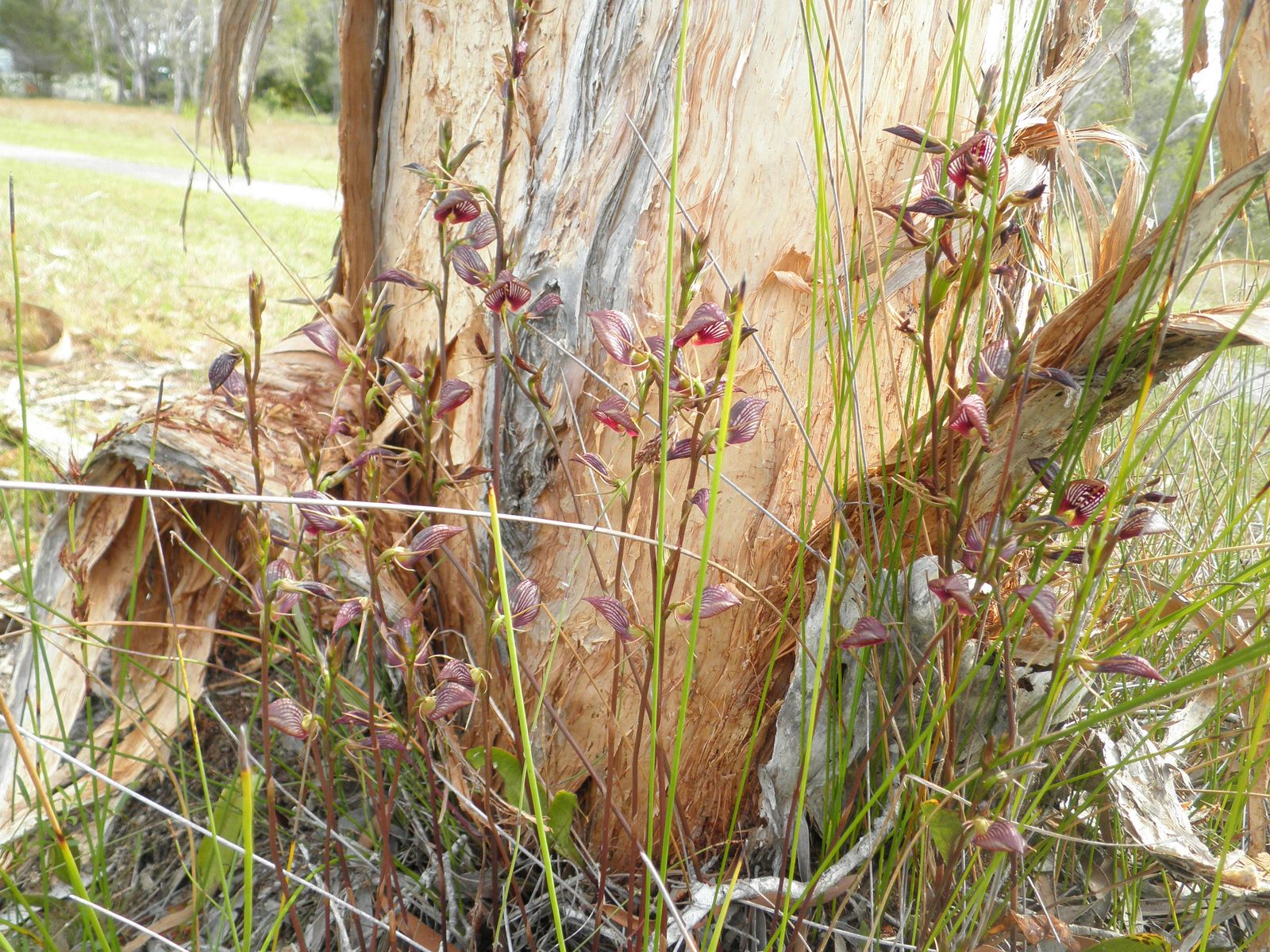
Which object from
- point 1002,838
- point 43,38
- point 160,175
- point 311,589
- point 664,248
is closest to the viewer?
point 1002,838

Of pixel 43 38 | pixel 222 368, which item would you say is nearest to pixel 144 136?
pixel 43 38

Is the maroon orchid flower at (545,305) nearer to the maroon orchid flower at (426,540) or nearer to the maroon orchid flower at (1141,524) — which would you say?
the maroon orchid flower at (426,540)

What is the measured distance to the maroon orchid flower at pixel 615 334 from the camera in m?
0.84

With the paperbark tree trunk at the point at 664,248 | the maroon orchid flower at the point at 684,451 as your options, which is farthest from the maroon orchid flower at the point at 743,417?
the paperbark tree trunk at the point at 664,248

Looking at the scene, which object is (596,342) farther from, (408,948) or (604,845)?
(408,948)

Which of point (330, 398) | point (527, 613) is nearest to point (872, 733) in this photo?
point (527, 613)

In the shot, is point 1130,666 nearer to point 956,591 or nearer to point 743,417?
point 956,591

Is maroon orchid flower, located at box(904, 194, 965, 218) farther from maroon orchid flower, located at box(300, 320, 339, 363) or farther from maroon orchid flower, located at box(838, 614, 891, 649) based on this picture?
→ maroon orchid flower, located at box(300, 320, 339, 363)

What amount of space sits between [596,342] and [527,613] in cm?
40

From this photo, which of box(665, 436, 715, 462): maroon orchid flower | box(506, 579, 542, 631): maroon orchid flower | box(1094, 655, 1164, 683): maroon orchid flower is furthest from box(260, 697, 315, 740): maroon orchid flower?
box(1094, 655, 1164, 683): maroon orchid flower

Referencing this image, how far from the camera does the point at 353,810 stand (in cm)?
139

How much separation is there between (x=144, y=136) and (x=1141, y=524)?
786 inches

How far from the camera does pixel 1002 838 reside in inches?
28.1

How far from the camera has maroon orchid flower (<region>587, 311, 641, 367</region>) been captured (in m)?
0.84
